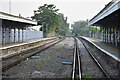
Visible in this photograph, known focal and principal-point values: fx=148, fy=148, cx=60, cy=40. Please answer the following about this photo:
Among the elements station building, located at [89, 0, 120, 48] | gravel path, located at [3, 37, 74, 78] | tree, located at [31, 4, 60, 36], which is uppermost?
tree, located at [31, 4, 60, 36]

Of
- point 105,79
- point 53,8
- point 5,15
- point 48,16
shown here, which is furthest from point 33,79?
point 53,8

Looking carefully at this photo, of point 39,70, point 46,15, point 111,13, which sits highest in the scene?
point 46,15

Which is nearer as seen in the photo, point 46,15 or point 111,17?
point 111,17

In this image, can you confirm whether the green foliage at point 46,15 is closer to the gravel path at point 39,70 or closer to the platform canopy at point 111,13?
the platform canopy at point 111,13

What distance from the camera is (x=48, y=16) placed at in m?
50.9

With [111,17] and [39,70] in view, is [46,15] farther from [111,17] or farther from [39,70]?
[39,70]

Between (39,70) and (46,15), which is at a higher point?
(46,15)

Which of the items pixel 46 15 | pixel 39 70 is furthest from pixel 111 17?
pixel 46 15

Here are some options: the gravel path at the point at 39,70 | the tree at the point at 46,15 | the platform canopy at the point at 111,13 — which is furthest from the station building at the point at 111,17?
the tree at the point at 46,15

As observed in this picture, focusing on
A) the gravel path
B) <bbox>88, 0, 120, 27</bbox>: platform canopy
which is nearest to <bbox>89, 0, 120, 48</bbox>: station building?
<bbox>88, 0, 120, 27</bbox>: platform canopy

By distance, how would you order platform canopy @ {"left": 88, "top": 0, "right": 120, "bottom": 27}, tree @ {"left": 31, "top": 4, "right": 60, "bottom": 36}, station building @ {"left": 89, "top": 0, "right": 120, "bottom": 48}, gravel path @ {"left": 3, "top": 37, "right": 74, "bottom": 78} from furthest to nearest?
tree @ {"left": 31, "top": 4, "right": 60, "bottom": 36}, station building @ {"left": 89, "top": 0, "right": 120, "bottom": 48}, platform canopy @ {"left": 88, "top": 0, "right": 120, "bottom": 27}, gravel path @ {"left": 3, "top": 37, "right": 74, "bottom": 78}

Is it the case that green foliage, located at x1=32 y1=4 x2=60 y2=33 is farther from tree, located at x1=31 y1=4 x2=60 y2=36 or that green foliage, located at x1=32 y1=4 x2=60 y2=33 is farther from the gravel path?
the gravel path

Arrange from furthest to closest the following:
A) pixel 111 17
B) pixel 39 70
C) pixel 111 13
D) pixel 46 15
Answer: pixel 46 15
pixel 111 17
pixel 111 13
pixel 39 70

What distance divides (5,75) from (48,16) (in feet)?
148
